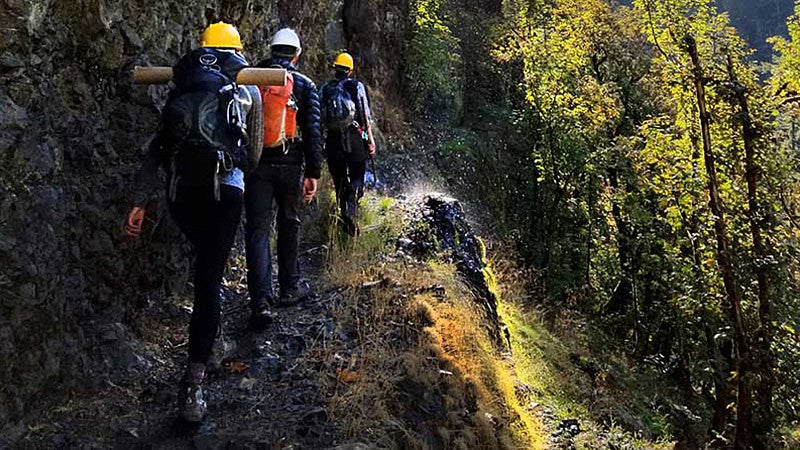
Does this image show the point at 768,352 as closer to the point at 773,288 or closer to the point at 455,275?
the point at 773,288

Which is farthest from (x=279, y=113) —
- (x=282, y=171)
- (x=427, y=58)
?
(x=427, y=58)

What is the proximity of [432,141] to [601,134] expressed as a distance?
14.5 feet

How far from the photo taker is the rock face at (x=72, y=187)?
4074mm

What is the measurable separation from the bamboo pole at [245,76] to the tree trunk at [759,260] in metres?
7.10

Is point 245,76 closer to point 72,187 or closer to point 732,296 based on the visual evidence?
point 72,187

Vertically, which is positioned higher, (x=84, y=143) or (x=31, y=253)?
(x=84, y=143)

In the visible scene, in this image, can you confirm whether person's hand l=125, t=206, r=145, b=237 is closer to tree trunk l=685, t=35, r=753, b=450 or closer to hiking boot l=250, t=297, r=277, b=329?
hiking boot l=250, t=297, r=277, b=329

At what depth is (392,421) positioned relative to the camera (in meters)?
4.45

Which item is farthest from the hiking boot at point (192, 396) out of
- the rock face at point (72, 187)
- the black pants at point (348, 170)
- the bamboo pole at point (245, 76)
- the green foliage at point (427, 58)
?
the green foliage at point (427, 58)

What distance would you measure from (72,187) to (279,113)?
5.09 feet

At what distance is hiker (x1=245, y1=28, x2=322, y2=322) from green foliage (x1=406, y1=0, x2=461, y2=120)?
39.3 feet

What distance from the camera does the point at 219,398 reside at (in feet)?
14.5

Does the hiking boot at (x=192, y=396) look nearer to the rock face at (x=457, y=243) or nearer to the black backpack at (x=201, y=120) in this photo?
the black backpack at (x=201, y=120)

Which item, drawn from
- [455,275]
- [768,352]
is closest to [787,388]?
[768,352]
